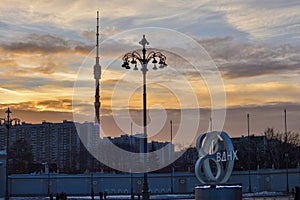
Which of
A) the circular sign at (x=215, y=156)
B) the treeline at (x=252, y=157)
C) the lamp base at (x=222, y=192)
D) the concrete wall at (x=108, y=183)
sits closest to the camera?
the circular sign at (x=215, y=156)

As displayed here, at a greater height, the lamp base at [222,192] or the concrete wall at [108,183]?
the lamp base at [222,192]

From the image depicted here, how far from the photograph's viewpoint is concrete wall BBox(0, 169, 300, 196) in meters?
77.4

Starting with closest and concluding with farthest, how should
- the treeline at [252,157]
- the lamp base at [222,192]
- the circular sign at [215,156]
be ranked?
the circular sign at [215,156]
the lamp base at [222,192]
the treeline at [252,157]

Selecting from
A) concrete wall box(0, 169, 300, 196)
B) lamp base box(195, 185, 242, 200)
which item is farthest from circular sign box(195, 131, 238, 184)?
concrete wall box(0, 169, 300, 196)

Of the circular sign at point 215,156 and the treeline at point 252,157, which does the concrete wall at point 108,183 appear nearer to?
the treeline at point 252,157

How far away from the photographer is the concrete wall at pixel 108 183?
77375 millimetres

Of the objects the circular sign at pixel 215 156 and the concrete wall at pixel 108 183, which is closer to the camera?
the circular sign at pixel 215 156

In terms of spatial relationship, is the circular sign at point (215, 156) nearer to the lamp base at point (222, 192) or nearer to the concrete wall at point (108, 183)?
the lamp base at point (222, 192)

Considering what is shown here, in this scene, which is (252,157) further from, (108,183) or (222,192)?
(222,192)

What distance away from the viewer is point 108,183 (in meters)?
80.6

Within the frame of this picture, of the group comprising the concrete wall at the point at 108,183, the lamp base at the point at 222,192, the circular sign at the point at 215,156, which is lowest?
the concrete wall at the point at 108,183

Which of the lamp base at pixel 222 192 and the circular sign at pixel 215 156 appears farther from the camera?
the lamp base at pixel 222 192

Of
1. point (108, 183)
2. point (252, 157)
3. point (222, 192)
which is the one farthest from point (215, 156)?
point (252, 157)

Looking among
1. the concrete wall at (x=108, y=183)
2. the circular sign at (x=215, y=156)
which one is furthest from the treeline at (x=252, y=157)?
the circular sign at (x=215, y=156)
